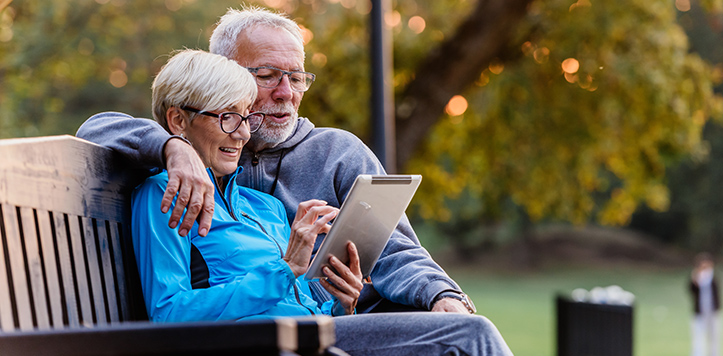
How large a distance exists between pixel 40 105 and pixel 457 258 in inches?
1537

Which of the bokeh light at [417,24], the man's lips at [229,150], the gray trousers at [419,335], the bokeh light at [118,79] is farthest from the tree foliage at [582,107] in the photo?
the gray trousers at [419,335]

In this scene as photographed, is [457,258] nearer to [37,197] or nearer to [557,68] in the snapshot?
[557,68]

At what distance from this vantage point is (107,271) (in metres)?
2.27

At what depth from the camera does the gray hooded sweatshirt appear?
2.46 m

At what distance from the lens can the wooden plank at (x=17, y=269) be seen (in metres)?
1.72

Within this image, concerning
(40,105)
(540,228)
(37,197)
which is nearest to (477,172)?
(40,105)

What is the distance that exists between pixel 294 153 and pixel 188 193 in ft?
3.20

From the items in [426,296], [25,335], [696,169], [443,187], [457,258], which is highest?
[25,335]

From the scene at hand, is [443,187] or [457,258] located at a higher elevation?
[443,187]

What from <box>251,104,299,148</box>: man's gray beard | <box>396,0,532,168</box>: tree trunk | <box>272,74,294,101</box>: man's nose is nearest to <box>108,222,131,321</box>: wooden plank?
<box>251,104,299,148</box>: man's gray beard

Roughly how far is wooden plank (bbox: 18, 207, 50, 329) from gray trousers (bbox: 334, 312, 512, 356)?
2.37 feet

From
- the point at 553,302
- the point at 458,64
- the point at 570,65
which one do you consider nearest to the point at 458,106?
the point at 570,65

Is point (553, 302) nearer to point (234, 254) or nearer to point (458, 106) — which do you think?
point (458, 106)

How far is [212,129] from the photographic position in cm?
248
